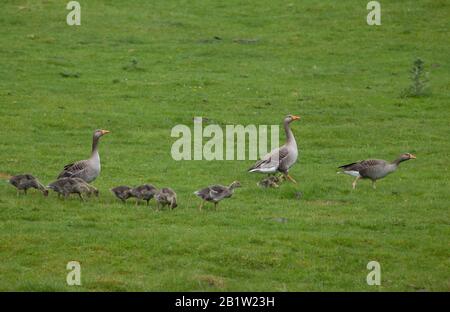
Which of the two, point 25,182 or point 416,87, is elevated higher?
point 416,87

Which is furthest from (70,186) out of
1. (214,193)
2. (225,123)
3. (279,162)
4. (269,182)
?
(225,123)

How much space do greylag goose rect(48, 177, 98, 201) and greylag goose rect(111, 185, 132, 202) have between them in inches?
28.4

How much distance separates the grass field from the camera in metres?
17.8

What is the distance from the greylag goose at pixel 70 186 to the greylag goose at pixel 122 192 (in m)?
0.72

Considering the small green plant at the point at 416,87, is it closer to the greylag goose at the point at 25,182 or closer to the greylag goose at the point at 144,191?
the greylag goose at the point at 144,191

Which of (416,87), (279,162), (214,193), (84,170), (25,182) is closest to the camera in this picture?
(214,193)

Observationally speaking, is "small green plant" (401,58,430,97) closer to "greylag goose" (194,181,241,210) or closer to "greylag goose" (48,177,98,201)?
"greylag goose" (194,181,241,210)

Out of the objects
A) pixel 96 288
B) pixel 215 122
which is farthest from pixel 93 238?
pixel 215 122

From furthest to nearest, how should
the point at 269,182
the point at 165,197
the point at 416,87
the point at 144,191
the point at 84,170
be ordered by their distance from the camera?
the point at 416,87 < the point at 269,182 < the point at 84,170 < the point at 144,191 < the point at 165,197

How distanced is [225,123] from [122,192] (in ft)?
38.7

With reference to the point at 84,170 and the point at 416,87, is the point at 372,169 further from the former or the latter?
the point at 416,87

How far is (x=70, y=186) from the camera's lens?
2203 cm

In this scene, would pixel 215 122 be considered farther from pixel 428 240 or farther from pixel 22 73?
pixel 428 240

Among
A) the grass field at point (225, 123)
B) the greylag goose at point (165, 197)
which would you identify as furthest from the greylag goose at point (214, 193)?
the greylag goose at point (165, 197)
